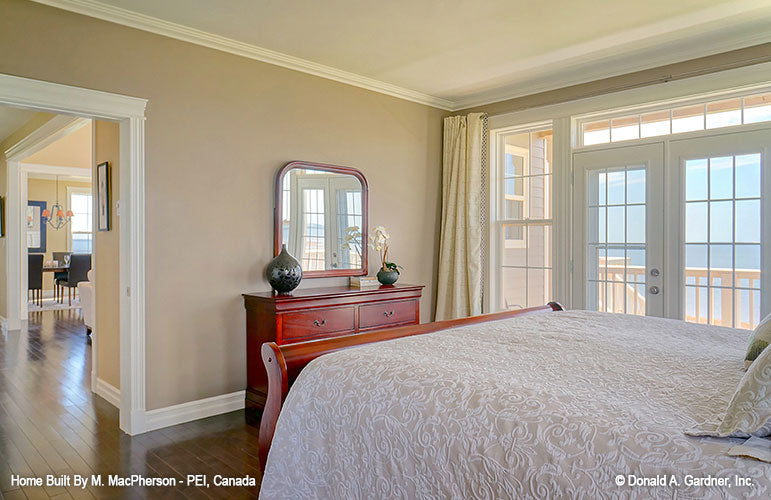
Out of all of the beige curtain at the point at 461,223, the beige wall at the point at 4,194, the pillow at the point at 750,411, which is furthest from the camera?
the beige wall at the point at 4,194

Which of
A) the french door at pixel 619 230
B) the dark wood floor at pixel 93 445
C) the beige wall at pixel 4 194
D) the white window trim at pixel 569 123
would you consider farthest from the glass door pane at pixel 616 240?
the beige wall at pixel 4 194

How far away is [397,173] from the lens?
476cm

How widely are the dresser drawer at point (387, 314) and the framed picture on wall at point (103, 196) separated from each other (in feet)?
6.68

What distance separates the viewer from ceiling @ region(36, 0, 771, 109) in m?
3.04

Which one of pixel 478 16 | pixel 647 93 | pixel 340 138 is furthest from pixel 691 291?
pixel 340 138

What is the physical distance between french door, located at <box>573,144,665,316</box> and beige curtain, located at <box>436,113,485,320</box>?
2.99ft

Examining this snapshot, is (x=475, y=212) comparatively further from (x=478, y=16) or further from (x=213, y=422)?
(x=213, y=422)

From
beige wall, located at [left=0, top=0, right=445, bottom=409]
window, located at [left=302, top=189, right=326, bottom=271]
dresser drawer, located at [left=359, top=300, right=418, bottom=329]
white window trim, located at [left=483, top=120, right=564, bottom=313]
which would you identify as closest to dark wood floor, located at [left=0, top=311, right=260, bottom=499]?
beige wall, located at [left=0, top=0, right=445, bottom=409]

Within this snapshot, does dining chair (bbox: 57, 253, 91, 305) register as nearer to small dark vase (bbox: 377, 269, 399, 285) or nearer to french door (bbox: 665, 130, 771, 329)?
small dark vase (bbox: 377, 269, 399, 285)

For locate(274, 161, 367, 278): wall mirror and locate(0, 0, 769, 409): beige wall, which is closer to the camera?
locate(0, 0, 769, 409): beige wall

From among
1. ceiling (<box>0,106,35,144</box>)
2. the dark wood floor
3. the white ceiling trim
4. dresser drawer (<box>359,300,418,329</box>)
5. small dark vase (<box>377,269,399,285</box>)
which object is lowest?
the dark wood floor

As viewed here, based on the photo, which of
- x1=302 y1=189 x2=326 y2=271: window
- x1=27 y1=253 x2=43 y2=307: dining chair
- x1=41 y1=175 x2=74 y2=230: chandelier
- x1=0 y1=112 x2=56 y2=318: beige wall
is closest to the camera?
x1=302 y1=189 x2=326 y2=271: window

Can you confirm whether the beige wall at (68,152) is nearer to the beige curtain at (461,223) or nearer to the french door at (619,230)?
the beige curtain at (461,223)

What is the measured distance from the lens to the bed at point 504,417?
107cm
